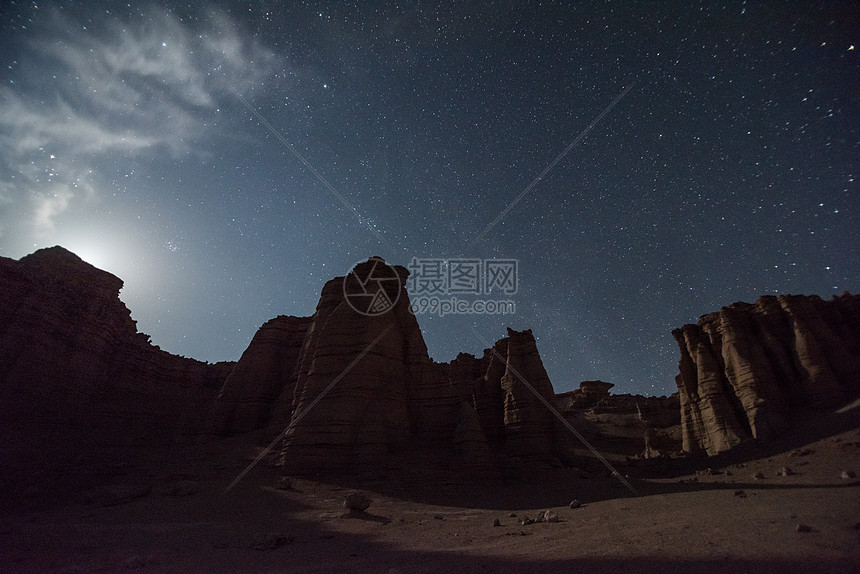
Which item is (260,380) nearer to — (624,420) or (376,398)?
(376,398)

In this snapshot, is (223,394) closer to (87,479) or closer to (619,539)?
(87,479)

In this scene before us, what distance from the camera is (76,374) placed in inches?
1506

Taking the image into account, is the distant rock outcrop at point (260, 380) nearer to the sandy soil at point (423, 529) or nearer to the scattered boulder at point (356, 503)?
the sandy soil at point (423, 529)

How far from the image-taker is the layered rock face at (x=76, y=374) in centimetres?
2957

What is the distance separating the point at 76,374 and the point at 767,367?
63089 millimetres

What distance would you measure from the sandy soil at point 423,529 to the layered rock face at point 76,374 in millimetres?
14620

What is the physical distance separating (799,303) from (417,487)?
36.8 meters

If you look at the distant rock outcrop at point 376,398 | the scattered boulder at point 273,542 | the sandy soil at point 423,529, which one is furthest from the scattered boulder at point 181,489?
the scattered boulder at point 273,542

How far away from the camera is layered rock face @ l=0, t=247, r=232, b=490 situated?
29567 millimetres

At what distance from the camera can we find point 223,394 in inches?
1257

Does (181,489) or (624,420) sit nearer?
(181,489)

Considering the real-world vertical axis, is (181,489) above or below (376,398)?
below

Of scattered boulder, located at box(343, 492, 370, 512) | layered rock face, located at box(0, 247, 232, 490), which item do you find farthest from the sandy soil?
layered rock face, located at box(0, 247, 232, 490)

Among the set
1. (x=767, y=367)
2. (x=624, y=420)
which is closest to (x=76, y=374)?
(x=767, y=367)
